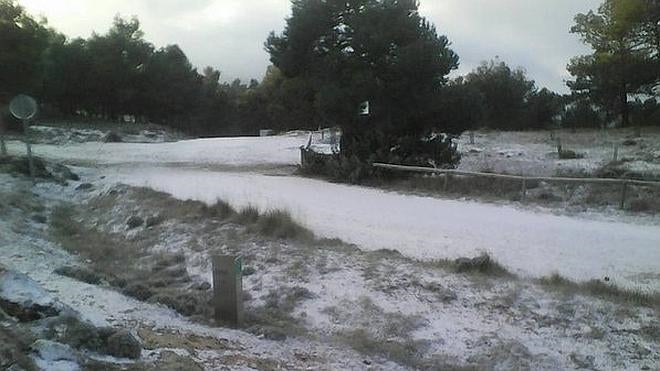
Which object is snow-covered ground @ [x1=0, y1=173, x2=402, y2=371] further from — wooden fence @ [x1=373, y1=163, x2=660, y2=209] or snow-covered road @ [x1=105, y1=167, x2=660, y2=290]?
wooden fence @ [x1=373, y1=163, x2=660, y2=209]

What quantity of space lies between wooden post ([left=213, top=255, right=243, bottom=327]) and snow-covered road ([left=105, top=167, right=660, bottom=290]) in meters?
2.89

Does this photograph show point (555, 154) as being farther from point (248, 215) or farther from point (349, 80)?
point (248, 215)

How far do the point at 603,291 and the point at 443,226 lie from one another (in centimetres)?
383

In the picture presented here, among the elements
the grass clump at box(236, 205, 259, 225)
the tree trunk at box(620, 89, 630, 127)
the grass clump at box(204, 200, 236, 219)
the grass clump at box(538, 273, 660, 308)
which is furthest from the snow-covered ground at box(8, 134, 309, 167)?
the tree trunk at box(620, 89, 630, 127)

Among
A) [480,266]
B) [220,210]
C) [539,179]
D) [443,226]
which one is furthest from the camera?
[539,179]

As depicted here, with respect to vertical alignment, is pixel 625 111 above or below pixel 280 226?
above

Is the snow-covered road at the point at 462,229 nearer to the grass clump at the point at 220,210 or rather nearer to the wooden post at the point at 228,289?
the grass clump at the point at 220,210

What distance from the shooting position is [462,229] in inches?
443

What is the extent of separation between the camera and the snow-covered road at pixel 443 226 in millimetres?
9133

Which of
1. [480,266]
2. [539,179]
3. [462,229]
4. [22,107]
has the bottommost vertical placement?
[480,266]

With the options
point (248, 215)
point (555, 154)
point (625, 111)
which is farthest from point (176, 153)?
point (625, 111)

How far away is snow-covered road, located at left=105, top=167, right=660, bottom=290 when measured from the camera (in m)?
9.06

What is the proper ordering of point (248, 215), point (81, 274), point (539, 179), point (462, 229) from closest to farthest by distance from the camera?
point (81, 274) → point (462, 229) → point (248, 215) → point (539, 179)

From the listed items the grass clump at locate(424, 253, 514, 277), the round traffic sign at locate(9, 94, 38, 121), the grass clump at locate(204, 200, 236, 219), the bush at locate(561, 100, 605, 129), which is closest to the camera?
the grass clump at locate(424, 253, 514, 277)
